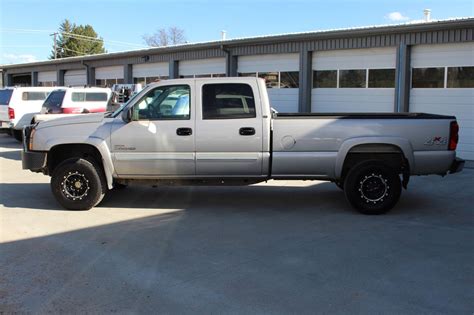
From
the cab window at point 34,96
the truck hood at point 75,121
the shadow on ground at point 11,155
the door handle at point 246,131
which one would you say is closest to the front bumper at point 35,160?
the truck hood at point 75,121

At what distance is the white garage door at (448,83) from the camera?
1377 centimetres

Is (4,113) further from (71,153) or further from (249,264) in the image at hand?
(249,264)

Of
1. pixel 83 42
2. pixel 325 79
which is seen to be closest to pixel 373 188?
pixel 325 79

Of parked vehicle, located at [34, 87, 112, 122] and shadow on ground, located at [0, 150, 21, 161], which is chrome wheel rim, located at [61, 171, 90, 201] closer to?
shadow on ground, located at [0, 150, 21, 161]

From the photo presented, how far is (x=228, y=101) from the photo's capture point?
7.36 meters

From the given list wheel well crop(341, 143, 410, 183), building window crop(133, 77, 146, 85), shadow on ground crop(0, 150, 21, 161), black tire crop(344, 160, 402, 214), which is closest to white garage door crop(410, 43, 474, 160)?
wheel well crop(341, 143, 410, 183)

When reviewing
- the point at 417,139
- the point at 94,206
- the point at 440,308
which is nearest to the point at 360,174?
the point at 417,139

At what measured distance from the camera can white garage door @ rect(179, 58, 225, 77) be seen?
2089 cm

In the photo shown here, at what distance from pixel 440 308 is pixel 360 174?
330cm

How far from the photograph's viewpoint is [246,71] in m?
19.8

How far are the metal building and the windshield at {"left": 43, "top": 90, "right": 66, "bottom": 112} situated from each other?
6.53 meters

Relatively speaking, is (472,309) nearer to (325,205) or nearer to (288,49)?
(325,205)

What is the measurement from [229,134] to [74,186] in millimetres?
2462

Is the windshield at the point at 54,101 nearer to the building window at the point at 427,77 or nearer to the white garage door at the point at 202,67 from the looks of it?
the white garage door at the point at 202,67
